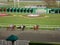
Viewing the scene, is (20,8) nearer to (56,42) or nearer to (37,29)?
(37,29)

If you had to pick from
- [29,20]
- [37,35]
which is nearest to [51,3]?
[29,20]

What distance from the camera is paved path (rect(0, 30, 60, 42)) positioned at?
12.6 ft

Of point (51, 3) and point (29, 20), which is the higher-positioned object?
point (51, 3)

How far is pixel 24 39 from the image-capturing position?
3900 millimetres

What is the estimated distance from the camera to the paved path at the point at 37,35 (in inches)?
151

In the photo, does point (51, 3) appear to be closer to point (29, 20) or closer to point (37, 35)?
point (29, 20)

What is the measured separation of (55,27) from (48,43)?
341 mm

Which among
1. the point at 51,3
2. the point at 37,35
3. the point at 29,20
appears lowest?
the point at 37,35

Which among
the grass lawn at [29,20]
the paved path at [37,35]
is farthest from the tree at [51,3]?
the paved path at [37,35]

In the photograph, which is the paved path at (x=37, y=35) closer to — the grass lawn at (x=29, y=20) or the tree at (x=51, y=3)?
the grass lawn at (x=29, y=20)

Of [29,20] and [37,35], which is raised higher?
[29,20]

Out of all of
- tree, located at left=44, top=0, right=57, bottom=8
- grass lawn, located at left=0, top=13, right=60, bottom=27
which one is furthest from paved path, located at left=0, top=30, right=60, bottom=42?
tree, located at left=44, top=0, right=57, bottom=8

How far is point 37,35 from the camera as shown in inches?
153

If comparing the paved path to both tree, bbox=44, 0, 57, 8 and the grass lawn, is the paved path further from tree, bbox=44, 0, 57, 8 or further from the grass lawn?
tree, bbox=44, 0, 57, 8
